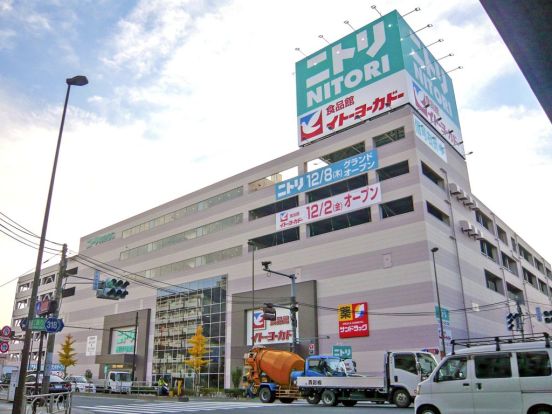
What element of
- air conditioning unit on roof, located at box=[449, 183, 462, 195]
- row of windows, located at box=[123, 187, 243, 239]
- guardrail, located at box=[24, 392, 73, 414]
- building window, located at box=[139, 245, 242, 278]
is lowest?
guardrail, located at box=[24, 392, 73, 414]

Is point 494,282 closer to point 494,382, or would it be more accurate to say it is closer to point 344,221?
point 344,221

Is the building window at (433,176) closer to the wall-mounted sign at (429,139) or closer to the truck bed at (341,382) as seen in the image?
the wall-mounted sign at (429,139)

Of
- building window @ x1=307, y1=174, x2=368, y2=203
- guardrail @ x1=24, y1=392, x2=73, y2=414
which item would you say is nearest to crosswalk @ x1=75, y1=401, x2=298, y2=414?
guardrail @ x1=24, y1=392, x2=73, y2=414

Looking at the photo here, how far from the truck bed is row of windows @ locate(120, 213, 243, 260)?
99.3 feet

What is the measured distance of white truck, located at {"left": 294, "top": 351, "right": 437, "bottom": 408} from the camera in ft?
62.7

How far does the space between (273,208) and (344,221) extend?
9.30 metres

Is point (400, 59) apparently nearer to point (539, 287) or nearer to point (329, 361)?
point (329, 361)

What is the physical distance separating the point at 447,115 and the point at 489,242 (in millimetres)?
14875

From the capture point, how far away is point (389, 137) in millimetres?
42969

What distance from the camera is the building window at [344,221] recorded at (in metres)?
41.8

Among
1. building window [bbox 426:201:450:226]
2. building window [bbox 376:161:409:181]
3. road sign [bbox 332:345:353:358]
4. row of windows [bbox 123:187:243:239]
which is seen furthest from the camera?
row of windows [bbox 123:187:243:239]

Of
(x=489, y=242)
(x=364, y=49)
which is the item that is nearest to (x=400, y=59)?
(x=364, y=49)

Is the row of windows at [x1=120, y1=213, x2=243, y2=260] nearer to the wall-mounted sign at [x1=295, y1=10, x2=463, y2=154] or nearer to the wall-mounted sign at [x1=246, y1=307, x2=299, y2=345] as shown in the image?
the wall-mounted sign at [x1=246, y1=307, x2=299, y2=345]

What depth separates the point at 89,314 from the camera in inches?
2628
